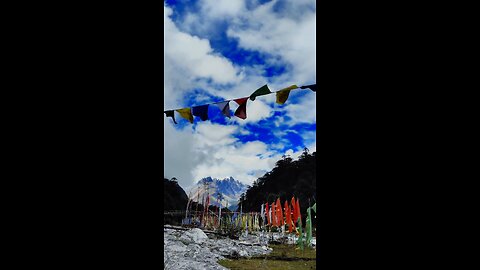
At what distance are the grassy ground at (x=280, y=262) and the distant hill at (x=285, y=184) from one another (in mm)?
3060

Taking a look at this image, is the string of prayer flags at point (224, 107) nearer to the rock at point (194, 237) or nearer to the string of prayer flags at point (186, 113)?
the string of prayer flags at point (186, 113)

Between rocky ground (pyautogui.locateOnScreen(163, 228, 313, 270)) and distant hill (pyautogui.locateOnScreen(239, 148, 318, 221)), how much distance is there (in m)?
2.44

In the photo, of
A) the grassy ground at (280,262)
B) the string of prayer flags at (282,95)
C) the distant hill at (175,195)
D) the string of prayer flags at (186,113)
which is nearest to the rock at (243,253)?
the grassy ground at (280,262)

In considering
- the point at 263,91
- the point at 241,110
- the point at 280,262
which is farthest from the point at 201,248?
the point at 263,91

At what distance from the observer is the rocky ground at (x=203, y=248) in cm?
673

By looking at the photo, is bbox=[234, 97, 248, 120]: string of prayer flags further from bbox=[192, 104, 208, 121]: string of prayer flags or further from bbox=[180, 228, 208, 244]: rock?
bbox=[180, 228, 208, 244]: rock

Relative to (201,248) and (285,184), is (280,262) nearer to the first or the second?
(201,248)

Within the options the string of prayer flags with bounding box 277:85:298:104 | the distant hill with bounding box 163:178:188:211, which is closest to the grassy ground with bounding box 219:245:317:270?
the distant hill with bounding box 163:178:188:211

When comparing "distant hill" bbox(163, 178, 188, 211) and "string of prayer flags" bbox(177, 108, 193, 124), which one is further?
"distant hill" bbox(163, 178, 188, 211)

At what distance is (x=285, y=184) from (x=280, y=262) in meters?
4.68

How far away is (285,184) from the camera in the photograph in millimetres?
12039

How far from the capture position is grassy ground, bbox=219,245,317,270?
23.3 feet
